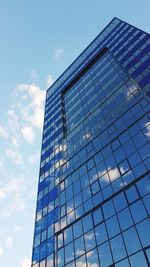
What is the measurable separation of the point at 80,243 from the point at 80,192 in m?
6.34

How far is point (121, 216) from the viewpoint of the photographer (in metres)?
22.9

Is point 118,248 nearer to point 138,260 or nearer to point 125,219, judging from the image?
point 138,260

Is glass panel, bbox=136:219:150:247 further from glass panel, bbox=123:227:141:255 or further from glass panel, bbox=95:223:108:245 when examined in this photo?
glass panel, bbox=95:223:108:245

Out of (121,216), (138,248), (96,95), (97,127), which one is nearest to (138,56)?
(96,95)

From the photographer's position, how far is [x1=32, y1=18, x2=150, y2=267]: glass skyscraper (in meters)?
22.2

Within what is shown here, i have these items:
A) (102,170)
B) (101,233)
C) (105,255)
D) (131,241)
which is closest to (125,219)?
(131,241)

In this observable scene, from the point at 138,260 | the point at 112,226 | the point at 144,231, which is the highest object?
the point at 112,226

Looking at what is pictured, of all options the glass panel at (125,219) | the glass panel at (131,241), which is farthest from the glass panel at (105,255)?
the glass panel at (125,219)

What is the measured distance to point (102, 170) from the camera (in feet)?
95.7

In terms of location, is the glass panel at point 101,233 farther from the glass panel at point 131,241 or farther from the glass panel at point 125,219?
the glass panel at point 131,241

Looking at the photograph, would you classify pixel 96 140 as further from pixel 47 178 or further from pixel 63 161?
pixel 47 178

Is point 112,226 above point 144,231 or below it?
above

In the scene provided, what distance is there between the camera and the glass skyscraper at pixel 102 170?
22.2m

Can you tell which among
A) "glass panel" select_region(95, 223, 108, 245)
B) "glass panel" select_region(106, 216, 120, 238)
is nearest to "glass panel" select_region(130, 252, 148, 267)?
"glass panel" select_region(106, 216, 120, 238)
